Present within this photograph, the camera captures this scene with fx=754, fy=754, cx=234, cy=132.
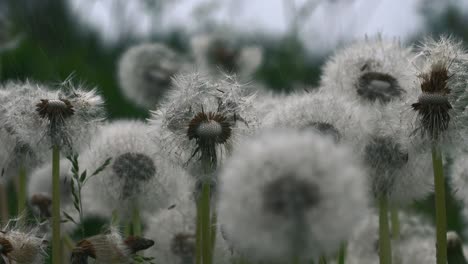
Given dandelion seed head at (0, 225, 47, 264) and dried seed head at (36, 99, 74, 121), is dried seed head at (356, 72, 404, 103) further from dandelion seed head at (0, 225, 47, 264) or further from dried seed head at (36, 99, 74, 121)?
dandelion seed head at (0, 225, 47, 264)

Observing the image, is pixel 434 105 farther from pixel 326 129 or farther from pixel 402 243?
pixel 402 243

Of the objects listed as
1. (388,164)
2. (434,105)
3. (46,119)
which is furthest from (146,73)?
(434,105)

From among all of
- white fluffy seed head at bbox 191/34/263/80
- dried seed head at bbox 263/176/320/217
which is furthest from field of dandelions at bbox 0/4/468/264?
white fluffy seed head at bbox 191/34/263/80

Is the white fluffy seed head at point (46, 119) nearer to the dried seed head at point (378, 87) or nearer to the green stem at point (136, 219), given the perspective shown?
the green stem at point (136, 219)

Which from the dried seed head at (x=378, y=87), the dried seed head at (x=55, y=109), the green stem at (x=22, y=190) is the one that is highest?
the dried seed head at (x=378, y=87)

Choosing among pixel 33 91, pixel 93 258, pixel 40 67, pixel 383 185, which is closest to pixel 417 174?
pixel 383 185

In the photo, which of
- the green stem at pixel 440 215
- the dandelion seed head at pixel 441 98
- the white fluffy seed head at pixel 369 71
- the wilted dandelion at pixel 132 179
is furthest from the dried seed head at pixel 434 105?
the wilted dandelion at pixel 132 179
